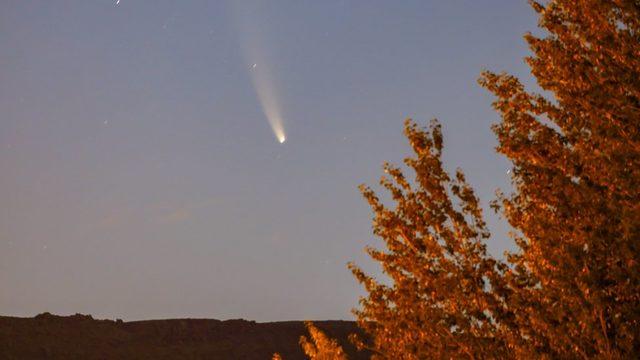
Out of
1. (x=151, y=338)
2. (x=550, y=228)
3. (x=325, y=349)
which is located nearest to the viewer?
(x=550, y=228)

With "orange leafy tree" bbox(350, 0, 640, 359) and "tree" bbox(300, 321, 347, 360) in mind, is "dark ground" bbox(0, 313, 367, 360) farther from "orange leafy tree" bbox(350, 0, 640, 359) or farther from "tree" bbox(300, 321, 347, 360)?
"orange leafy tree" bbox(350, 0, 640, 359)

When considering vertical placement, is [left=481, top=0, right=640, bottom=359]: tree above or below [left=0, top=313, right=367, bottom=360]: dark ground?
below

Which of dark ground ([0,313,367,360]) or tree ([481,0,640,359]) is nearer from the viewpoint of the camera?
tree ([481,0,640,359])

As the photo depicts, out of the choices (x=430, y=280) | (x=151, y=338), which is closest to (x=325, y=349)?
(x=430, y=280)

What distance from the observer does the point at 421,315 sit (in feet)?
26.9

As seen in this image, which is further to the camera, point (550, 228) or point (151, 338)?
point (151, 338)

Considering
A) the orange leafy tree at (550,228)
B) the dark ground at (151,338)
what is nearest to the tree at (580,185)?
the orange leafy tree at (550,228)

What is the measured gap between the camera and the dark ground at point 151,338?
5981cm

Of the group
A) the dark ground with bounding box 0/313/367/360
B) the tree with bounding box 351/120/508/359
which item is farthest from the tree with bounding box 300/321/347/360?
the dark ground with bounding box 0/313/367/360

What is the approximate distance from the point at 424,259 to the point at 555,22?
2982 millimetres

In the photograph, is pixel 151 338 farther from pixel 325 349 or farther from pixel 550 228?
pixel 550 228

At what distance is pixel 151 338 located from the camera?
6819 centimetres

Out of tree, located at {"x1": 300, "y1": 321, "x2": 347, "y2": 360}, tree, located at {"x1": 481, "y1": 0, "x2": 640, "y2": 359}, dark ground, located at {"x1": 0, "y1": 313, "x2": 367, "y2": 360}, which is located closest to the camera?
tree, located at {"x1": 481, "y1": 0, "x2": 640, "y2": 359}

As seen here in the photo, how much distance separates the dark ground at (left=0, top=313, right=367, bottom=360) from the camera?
196 ft
